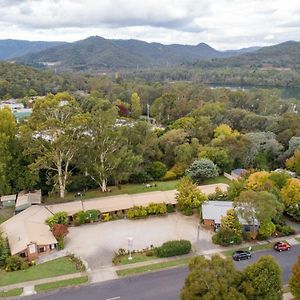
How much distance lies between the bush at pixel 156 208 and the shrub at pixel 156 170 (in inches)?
411

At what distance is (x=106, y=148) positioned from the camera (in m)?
39.8

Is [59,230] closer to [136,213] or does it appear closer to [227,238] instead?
[136,213]

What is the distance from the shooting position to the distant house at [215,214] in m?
31.9

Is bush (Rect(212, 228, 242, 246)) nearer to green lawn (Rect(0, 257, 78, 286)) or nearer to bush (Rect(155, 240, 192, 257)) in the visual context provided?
bush (Rect(155, 240, 192, 257))

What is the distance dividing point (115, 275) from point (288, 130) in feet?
126

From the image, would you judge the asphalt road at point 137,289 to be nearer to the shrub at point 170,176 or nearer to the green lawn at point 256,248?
the green lawn at point 256,248

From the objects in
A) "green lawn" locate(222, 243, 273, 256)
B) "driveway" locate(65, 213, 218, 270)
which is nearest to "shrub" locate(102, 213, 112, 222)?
"driveway" locate(65, 213, 218, 270)

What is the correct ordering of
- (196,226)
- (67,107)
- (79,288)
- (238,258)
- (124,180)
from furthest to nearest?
(124,180)
(67,107)
(196,226)
(238,258)
(79,288)

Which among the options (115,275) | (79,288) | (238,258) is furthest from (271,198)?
(79,288)

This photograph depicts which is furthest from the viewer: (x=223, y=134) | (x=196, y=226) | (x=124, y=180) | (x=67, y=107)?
(x=223, y=134)

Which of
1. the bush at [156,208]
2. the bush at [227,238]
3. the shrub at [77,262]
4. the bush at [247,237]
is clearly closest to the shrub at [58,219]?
the shrub at [77,262]

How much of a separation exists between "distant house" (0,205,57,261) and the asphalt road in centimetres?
560

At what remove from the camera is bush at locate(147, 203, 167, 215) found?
35.3 meters

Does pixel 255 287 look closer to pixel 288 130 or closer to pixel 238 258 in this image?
pixel 238 258
